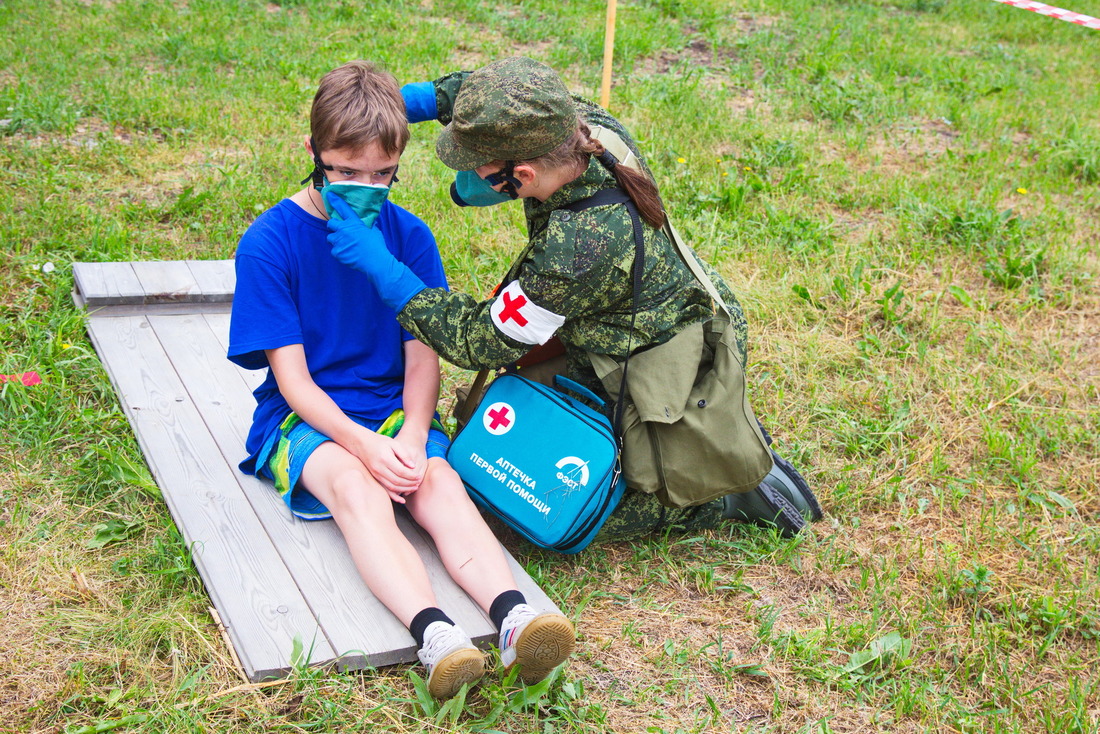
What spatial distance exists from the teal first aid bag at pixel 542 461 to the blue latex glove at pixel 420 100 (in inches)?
33.3

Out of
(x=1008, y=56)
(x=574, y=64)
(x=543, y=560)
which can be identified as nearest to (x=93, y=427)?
(x=543, y=560)

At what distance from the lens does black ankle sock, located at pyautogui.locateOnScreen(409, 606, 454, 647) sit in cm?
210

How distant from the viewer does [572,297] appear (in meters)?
2.26

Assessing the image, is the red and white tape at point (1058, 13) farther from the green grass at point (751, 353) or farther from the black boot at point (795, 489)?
the black boot at point (795, 489)

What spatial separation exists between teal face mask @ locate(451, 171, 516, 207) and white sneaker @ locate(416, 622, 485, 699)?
3.47 ft

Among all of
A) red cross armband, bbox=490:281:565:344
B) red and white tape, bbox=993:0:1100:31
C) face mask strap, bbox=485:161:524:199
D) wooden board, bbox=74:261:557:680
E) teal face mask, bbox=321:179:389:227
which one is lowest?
wooden board, bbox=74:261:557:680

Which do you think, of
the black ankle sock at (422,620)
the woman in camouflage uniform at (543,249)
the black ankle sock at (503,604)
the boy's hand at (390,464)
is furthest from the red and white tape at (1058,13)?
the black ankle sock at (422,620)

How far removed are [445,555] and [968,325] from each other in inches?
107

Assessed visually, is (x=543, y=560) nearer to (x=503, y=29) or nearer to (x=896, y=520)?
(x=896, y=520)

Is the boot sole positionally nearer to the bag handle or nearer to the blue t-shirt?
the bag handle

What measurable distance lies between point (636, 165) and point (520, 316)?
534mm

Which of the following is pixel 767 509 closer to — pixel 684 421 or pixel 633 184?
pixel 684 421

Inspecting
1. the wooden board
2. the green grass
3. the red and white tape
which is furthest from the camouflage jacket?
the red and white tape

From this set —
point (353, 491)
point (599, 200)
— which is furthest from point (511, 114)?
point (353, 491)
